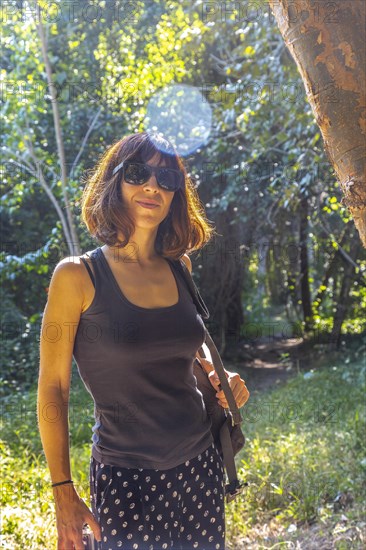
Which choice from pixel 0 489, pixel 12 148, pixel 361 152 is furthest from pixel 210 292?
pixel 361 152

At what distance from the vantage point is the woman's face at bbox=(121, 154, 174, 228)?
1873 millimetres

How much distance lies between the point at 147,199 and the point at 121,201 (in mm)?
74

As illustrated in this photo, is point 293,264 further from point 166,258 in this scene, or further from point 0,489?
point 166,258

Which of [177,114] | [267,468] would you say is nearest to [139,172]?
[267,468]

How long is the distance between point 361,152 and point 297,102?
3881 millimetres

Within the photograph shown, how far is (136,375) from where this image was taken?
5.55ft

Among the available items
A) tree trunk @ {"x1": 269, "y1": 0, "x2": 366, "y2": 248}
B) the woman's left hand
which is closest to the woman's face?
the woman's left hand

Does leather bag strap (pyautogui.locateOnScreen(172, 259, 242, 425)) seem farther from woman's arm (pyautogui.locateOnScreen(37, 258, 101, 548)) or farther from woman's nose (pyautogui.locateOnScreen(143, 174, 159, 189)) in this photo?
woman's arm (pyautogui.locateOnScreen(37, 258, 101, 548))

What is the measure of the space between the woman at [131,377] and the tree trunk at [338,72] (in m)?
0.62

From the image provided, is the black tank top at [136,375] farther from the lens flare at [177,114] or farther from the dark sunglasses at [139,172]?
the lens flare at [177,114]

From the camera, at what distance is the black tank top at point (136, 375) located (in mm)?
1674

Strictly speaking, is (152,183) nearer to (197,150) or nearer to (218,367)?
(218,367)

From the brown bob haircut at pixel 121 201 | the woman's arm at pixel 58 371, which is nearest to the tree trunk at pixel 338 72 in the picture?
the brown bob haircut at pixel 121 201

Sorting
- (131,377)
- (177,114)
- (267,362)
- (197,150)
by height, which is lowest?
(267,362)
